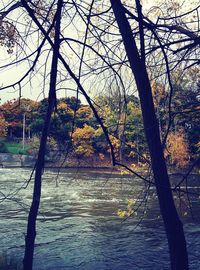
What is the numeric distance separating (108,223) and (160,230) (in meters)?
1.49

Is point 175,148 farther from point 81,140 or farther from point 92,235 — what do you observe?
point 81,140

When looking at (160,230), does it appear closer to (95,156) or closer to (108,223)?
(108,223)

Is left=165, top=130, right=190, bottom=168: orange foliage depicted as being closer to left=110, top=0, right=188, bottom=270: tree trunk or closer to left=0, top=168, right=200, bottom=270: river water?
left=0, top=168, right=200, bottom=270: river water

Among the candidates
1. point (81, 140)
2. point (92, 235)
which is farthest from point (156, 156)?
point (92, 235)

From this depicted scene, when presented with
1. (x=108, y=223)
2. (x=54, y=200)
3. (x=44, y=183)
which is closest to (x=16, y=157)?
(x=44, y=183)

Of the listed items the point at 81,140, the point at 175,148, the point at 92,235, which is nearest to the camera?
the point at 81,140

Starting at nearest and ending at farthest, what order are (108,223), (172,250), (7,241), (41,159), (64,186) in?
1. (41,159)
2. (172,250)
3. (7,241)
4. (108,223)
5. (64,186)

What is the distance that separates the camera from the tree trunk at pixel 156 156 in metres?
1.45

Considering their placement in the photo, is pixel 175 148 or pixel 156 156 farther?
pixel 175 148

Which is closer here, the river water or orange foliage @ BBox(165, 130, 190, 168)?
orange foliage @ BBox(165, 130, 190, 168)

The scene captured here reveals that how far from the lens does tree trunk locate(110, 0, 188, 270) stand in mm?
1448

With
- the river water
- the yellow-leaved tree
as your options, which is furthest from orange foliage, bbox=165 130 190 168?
the river water

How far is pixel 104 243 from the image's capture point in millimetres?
8141

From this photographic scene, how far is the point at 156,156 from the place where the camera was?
151cm
